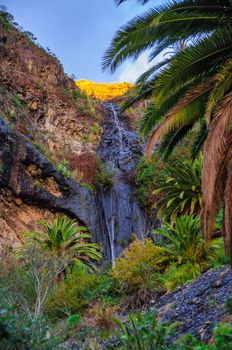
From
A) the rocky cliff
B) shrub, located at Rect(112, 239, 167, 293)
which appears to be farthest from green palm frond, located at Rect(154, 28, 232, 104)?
the rocky cliff

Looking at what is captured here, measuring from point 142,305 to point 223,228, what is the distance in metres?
5.72

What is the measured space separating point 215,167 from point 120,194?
50.1 feet

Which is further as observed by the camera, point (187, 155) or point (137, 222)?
point (187, 155)

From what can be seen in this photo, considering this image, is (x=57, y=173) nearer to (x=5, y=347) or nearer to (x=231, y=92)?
(x=231, y=92)

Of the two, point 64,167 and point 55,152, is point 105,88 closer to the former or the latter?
point 55,152

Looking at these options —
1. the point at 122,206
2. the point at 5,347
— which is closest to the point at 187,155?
the point at 122,206

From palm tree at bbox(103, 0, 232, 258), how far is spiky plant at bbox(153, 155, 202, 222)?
8105mm

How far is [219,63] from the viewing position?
7.32m

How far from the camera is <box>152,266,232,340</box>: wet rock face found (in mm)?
6754

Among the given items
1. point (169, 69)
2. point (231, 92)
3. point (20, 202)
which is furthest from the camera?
point (20, 202)

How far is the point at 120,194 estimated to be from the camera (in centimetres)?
2117

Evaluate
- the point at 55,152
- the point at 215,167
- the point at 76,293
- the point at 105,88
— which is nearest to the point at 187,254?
the point at 76,293

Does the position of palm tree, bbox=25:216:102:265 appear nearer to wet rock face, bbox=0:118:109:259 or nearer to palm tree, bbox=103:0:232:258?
wet rock face, bbox=0:118:109:259

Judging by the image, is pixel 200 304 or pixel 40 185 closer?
pixel 200 304
